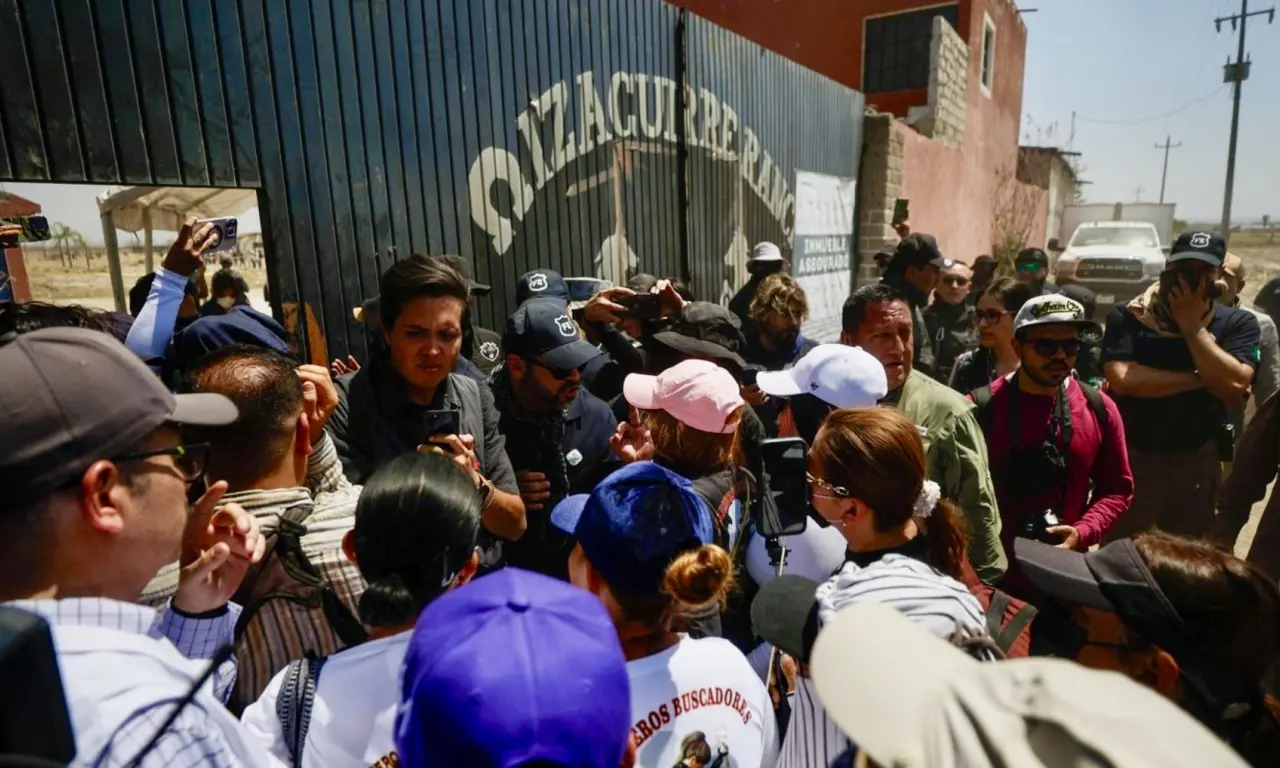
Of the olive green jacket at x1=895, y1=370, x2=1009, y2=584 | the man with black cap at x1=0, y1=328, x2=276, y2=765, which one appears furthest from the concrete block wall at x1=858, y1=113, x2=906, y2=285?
the man with black cap at x1=0, y1=328, x2=276, y2=765

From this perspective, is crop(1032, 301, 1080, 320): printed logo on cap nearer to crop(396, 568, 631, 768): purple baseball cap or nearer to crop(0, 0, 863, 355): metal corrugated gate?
crop(396, 568, 631, 768): purple baseball cap

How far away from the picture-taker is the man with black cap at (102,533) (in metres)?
0.85

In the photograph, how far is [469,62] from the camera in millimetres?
3732

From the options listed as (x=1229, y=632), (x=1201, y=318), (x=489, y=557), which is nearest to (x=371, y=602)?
(x=489, y=557)

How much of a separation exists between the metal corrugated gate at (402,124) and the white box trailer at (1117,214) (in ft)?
85.4

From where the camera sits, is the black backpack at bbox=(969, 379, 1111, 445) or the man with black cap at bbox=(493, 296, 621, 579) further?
the black backpack at bbox=(969, 379, 1111, 445)

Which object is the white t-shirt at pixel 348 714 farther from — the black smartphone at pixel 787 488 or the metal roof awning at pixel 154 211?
the metal roof awning at pixel 154 211

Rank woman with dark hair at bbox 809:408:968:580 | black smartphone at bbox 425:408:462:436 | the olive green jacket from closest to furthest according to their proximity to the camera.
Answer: woman with dark hair at bbox 809:408:968:580 < black smartphone at bbox 425:408:462:436 < the olive green jacket

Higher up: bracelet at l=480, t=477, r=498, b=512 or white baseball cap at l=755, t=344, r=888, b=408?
white baseball cap at l=755, t=344, r=888, b=408

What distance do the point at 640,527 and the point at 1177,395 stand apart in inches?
131

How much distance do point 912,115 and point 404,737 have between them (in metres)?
14.0

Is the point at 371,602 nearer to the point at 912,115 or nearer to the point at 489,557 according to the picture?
the point at 489,557

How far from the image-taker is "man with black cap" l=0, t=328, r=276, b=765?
0.85 m

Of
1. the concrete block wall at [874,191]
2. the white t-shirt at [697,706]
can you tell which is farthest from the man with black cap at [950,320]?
the white t-shirt at [697,706]
